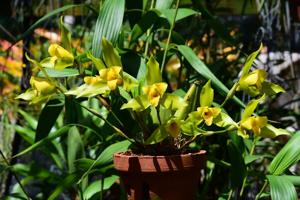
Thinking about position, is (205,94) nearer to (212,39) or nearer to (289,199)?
(289,199)

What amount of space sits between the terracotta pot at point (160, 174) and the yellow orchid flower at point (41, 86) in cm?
21

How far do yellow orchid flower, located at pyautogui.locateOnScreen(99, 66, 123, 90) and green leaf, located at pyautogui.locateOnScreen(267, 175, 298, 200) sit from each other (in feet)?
1.42

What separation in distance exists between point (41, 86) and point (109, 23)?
300mm

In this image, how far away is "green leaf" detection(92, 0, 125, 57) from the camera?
4.96 ft

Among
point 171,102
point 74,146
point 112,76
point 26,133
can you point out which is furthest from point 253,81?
point 26,133

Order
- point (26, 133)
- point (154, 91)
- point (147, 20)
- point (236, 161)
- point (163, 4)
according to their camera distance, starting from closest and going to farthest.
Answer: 1. point (154, 91)
2. point (236, 161)
3. point (147, 20)
4. point (163, 4)
5. point (26, 133)

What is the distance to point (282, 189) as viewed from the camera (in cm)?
137

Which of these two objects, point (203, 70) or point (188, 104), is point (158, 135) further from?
point (203, 70)

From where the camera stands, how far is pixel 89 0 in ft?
8.46

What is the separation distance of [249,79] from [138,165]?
0.30 meters

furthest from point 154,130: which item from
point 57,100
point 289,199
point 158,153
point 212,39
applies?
point 212,39

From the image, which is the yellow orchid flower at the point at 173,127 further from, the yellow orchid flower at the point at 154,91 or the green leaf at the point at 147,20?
the green leaf at the point at 147,20

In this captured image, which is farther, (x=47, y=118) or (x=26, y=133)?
(x=26, y=133)

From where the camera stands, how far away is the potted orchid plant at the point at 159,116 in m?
1.25
